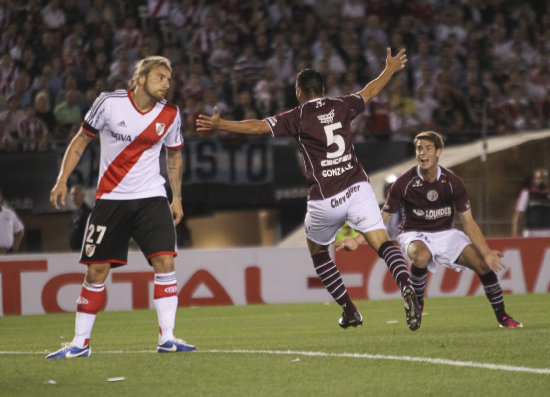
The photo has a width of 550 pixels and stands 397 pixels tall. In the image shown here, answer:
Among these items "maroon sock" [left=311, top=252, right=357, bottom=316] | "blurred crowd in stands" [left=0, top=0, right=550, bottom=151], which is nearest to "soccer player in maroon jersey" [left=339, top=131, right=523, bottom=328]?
"maroon sock" [left=311, top=252, right=357, bottom=316]

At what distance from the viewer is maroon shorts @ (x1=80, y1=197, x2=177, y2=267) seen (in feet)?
22.4

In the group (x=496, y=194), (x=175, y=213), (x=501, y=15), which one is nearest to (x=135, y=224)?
(x=175, y=213)

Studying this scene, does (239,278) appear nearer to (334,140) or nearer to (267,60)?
(267,60)

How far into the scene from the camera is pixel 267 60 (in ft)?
55.8

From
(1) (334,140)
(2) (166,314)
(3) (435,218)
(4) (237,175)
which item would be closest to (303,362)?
(2) (166,314)

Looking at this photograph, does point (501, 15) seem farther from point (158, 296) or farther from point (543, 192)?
point (158, 296)

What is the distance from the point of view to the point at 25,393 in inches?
214

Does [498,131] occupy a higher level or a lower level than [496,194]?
higher

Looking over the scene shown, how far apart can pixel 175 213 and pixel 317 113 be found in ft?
4.65

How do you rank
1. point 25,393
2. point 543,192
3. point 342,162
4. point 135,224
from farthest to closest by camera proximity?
point 543,192
point 342,162
point 135,224
point 25,393

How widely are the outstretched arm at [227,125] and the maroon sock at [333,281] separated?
1.40 m

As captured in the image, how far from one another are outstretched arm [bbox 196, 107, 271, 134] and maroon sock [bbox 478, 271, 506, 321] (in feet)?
8.49

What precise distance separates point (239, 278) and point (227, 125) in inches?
281

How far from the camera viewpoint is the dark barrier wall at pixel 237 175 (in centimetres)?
1516
